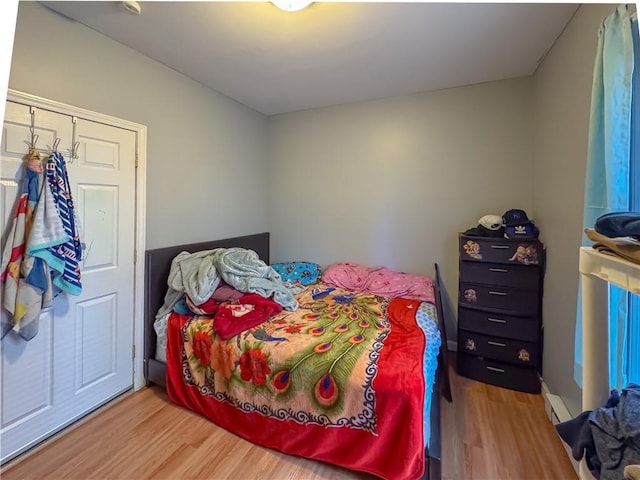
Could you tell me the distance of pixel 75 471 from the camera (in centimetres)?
154

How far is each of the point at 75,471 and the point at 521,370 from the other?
2.93m

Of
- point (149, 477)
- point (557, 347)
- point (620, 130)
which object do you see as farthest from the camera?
point (557, 347)

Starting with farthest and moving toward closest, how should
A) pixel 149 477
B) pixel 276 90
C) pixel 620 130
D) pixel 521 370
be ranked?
pixel 276 90
pixel 521 370
pixel 149 477
pixel 620 130

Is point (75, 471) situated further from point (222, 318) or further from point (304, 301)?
point (304, 301)

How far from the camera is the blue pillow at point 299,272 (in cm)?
323

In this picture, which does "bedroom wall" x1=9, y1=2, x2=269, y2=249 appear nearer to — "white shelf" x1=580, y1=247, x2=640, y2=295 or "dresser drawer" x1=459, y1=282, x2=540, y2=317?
"dresser drawer" x1=459, y1=282, x2=540, y2=317

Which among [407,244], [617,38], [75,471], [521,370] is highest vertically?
[617,38]

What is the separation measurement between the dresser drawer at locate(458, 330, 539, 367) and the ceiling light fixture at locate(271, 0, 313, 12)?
2.57 meters

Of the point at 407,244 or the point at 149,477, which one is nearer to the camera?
the point at 149,477

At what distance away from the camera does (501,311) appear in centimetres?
231

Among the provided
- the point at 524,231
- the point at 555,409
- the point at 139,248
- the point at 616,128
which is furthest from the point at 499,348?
the point at 139,248

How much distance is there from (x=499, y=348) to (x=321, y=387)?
1.60 metres

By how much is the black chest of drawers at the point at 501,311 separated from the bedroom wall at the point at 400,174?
0.53 m

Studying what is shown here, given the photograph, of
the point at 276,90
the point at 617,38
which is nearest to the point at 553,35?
the point at 617,38
